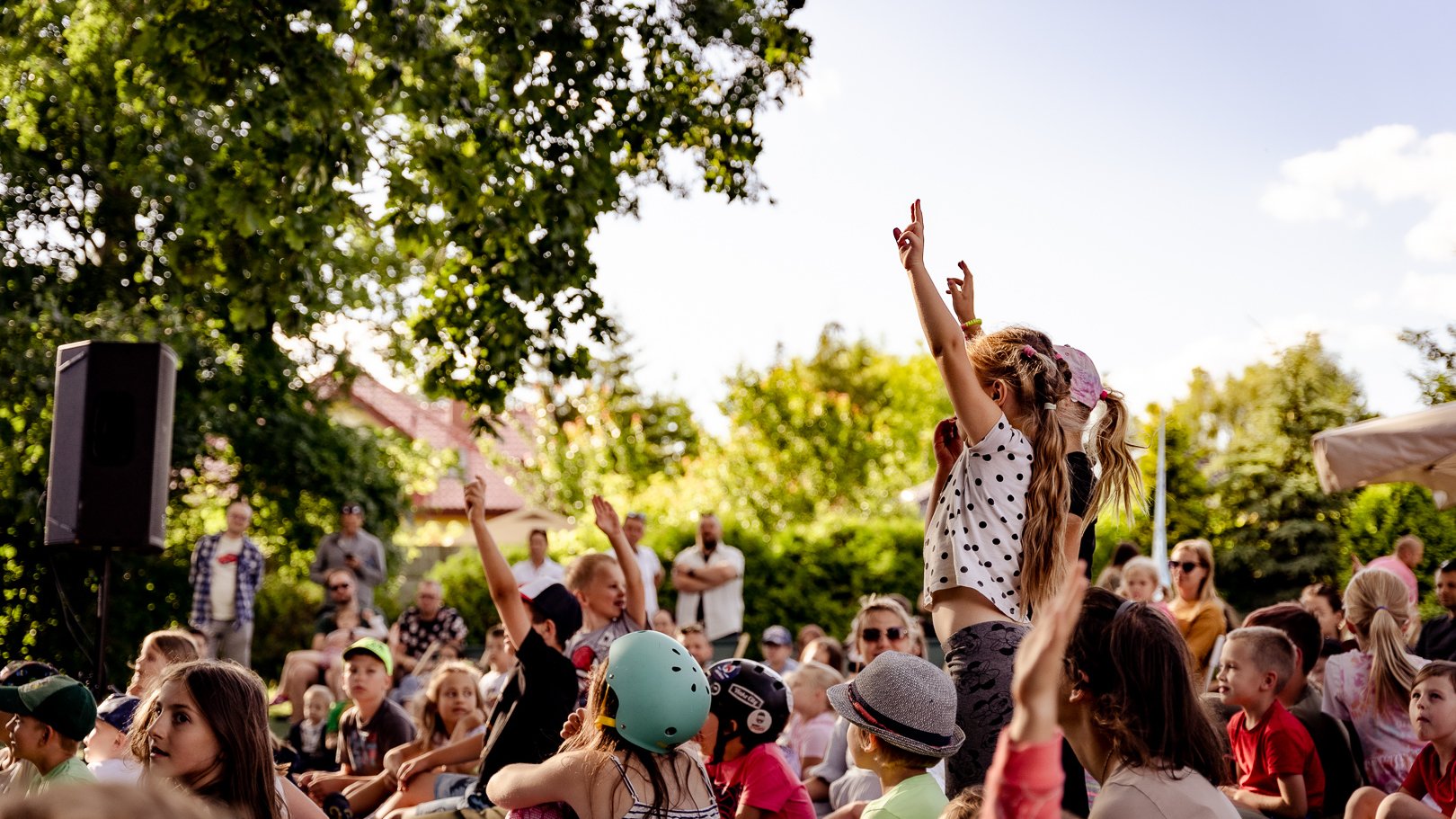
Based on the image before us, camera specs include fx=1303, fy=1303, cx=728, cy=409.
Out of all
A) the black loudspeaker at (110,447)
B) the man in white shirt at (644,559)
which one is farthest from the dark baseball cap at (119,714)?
the man in white shirt at (644,559)

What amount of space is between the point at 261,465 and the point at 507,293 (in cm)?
689

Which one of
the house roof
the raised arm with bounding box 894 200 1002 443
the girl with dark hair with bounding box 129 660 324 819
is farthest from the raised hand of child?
the house roof

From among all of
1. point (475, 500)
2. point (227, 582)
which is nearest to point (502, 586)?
point (475, 500)

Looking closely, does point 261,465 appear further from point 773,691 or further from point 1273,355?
point 1273,355

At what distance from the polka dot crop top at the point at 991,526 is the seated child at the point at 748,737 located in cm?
127

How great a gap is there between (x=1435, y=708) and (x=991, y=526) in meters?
2.07

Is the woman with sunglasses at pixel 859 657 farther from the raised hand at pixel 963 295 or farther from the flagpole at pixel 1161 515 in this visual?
the flagpole at pixel 1161 515

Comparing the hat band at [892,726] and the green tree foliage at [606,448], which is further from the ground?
the green tree foliage at [606,448]

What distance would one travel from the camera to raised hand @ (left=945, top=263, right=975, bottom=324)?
3723mm

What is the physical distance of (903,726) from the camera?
130 inches

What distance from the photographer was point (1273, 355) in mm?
21203

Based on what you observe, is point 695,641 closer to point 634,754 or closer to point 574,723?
point 574,723

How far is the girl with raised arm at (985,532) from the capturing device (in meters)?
3.03

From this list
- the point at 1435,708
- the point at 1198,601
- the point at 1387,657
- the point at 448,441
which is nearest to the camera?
the point at 1435,708
